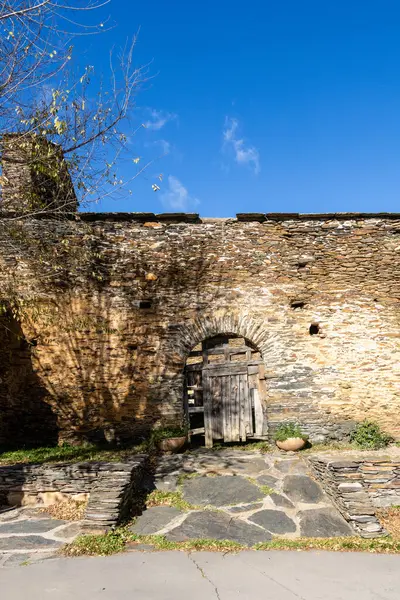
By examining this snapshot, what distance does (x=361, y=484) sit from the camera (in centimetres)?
513

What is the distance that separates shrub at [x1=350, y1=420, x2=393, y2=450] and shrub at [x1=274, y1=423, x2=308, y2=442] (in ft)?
3.46

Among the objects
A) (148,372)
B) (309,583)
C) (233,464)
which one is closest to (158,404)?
(148,372)

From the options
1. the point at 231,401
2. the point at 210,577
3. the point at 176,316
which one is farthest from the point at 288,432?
the point at 210,577

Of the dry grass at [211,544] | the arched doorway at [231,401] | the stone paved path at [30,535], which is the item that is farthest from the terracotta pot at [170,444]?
the dry grass at [211,544]

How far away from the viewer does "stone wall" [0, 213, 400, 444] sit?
24.1 ft

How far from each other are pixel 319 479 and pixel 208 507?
1930mm

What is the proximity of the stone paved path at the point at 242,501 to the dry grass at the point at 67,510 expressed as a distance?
34.1 inches

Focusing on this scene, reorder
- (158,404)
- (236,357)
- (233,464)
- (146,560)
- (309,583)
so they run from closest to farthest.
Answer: (309,583), (146,560), (233,464), (158,404), (236,357)

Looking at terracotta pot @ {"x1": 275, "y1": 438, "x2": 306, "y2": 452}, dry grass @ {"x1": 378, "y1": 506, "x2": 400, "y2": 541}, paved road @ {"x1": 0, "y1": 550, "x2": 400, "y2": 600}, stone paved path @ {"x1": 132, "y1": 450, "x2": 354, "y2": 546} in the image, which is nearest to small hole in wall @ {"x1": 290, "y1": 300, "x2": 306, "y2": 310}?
terracotta pot @ {"x1": 275, "y1": 438, "x2": 306, "y2": 452}

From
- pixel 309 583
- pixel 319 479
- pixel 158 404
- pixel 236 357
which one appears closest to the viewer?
pixel 309 583

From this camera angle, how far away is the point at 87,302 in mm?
7480

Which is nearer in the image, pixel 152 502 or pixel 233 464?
pixel 152 502

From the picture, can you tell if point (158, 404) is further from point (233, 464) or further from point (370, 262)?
point (370, 262)

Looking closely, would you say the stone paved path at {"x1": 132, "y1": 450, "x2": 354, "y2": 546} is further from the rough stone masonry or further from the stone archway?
the rough stone masonry
